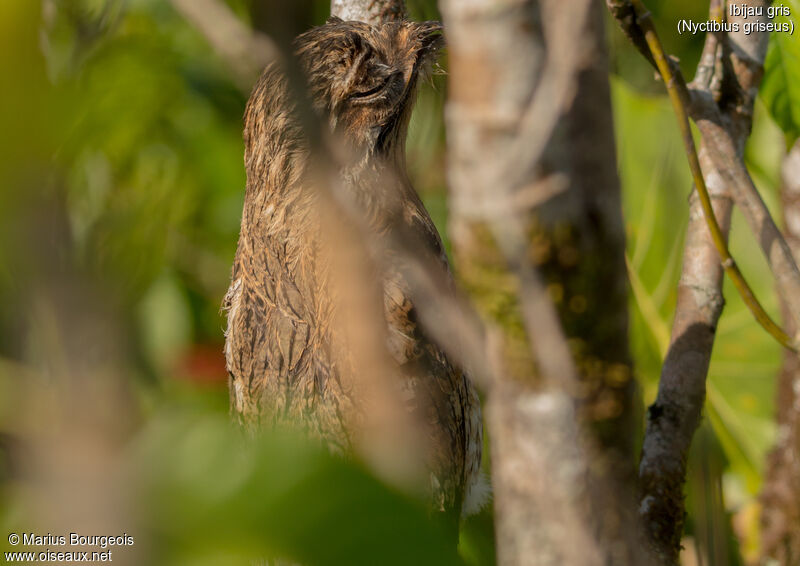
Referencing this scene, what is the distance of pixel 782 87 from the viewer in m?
2.28

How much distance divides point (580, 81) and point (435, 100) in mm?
2127

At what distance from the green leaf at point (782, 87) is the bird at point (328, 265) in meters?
0.98

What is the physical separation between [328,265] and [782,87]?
1.39m

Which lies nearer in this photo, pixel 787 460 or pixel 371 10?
pixel 371 10

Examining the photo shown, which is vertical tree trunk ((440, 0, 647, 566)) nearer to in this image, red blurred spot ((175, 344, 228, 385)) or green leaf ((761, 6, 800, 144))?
green leaf ((761, 6, 800, 144))

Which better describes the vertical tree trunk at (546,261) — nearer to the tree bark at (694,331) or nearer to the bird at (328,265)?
the tree bark at (694,331)

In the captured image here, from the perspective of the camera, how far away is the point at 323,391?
234cm

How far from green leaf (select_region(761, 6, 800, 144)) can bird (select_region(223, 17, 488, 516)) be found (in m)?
0.98

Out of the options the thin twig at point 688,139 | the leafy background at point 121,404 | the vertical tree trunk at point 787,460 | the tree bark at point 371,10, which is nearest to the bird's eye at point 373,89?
the tree bark at point 371,10

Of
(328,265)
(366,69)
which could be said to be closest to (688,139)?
(328,265)

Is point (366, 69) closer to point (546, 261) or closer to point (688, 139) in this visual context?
point (688, 139)

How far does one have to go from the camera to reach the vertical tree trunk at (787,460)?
2852 mm

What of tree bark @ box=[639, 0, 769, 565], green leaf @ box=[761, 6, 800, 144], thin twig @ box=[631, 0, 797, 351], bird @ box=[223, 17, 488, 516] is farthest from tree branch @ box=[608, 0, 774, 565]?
bird @ box=[223, 17, 488, 516]

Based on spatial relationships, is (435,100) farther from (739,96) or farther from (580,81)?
(580,81)
